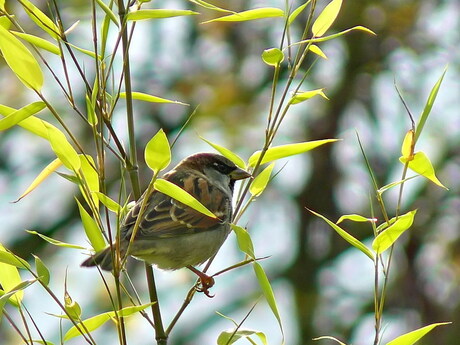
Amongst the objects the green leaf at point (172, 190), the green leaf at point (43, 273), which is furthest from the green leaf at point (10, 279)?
the green leaf at point (172, 190)

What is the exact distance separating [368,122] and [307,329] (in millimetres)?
1868

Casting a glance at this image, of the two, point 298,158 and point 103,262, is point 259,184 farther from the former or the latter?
point 298,158

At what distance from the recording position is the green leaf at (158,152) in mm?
1861

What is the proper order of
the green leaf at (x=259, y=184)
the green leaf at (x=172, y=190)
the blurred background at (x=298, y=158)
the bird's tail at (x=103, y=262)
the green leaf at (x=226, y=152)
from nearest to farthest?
the green leaf at (x=172, y=190), the green leaf at (x=226, y=152), the green leaf at (x=259, y=184), the bird's tail at (x=103, y=262), the blurred background at (x=298, y=158)

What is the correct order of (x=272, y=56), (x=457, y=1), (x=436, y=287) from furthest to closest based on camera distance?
Result: (x=457, y=1) < (x=436, y=287) < (x=272, y=56)

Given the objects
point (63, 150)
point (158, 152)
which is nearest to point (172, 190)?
point (158, 152)

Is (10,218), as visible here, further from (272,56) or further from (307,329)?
(272,56)

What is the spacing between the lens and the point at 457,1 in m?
7.55

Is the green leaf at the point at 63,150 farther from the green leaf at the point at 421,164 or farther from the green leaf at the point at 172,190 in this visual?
the green leaf at the point at 421,164

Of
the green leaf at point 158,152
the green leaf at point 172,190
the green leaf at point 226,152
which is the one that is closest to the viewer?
the green leaf at point 158,152

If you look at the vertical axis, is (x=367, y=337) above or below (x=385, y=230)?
below

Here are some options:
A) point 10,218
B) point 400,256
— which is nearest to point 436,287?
point 400,256

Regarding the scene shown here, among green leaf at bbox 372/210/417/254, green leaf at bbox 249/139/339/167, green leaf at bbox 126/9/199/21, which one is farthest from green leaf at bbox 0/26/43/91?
green leaf at bbox 372/210/417/254

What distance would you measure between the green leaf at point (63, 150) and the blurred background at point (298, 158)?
5.08 m
